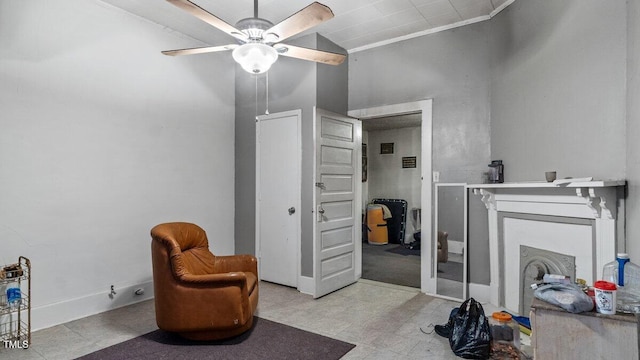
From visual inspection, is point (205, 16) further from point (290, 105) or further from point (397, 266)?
point (397, 266)

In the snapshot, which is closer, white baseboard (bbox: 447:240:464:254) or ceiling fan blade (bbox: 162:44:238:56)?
ceiling fan blade (bbox: 162:44:238:56)

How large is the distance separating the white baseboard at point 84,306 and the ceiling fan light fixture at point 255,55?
2.69 metres

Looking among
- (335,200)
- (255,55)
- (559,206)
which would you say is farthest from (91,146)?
(559,206)

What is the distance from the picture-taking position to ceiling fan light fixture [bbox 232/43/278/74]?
2.17 metres

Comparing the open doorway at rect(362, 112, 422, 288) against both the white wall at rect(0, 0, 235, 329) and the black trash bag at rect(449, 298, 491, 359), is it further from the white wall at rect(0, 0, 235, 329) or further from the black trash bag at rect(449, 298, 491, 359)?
the white wall at rect(0, 0, 235, 329)

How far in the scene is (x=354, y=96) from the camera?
4.44 metres

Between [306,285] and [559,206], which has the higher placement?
[559,206]

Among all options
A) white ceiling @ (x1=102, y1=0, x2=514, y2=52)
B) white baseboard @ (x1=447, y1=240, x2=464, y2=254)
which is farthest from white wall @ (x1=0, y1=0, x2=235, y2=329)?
white baseboard @ (x1=447, y1=240, x2=464, y2=254)

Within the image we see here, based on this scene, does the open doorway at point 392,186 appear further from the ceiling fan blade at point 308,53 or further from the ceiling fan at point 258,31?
the ceiling fan at point 258,31

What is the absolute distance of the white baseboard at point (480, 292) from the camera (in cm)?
352

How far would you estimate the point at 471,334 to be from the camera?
2426 millimetres

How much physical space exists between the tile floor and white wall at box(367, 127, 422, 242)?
3.70 meters

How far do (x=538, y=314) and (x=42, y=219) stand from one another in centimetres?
374

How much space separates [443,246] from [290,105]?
2453mm
